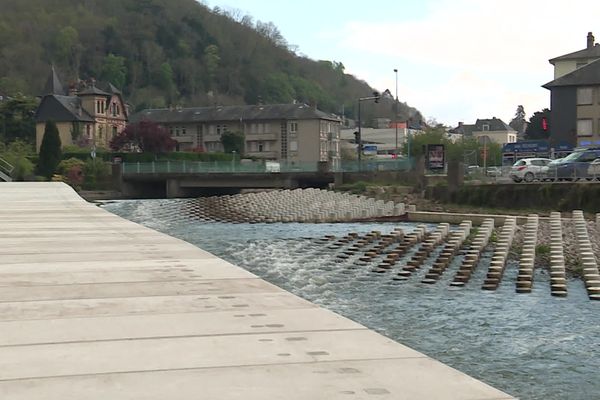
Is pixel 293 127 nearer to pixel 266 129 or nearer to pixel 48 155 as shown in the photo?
pixel 266 129

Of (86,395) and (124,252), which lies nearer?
(86,395)

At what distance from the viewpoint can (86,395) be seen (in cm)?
491

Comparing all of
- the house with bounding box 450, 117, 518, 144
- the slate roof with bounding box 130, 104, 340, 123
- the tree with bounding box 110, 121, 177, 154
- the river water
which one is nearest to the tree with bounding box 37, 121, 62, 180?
the tree with bounding box 110, 121, 177, 154

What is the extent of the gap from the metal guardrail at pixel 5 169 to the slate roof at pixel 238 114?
57345 millimetres

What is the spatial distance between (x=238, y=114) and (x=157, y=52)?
61.0m

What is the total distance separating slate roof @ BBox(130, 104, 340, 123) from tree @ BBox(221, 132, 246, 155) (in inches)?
332

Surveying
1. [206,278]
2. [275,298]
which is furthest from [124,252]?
[275,298]

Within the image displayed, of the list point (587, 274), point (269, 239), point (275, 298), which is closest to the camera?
point (275, 298)

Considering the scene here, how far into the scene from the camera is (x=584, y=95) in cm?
6862

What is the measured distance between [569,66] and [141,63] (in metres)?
108

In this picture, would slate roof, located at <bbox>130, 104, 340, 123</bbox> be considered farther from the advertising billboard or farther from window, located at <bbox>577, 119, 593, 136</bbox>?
the advertising billboard

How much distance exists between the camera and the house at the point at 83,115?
110 meters

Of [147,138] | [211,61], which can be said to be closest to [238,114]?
[147,138]

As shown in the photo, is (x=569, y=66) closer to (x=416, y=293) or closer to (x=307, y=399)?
(x=416, y=293)
